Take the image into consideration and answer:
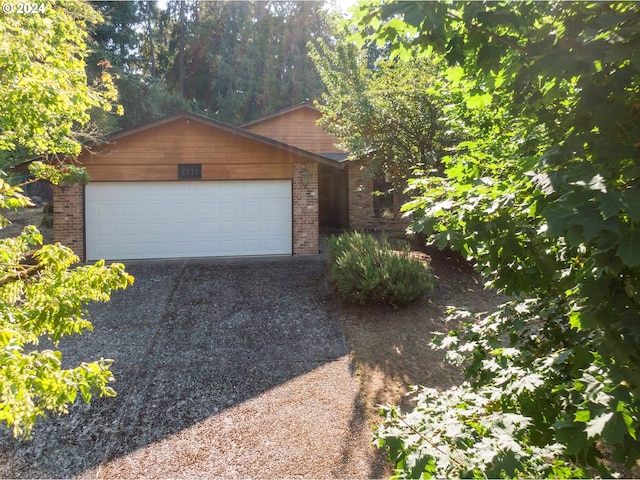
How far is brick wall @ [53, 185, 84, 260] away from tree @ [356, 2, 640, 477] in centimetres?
1043

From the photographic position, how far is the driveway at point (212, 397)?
12.9 ft

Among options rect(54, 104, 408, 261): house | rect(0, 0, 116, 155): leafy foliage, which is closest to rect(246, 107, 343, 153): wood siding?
rect(54, 104, 408, 261): house

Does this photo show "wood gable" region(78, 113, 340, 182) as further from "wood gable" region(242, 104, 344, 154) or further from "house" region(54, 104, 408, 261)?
"wood gable" region(242, 104, 344, 154)

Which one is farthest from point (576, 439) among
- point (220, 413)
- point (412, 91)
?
point (412, 91)

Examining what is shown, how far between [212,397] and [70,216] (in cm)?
787

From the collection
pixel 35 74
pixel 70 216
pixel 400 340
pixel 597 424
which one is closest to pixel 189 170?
pixel 70 216

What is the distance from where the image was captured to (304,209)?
11.5 m

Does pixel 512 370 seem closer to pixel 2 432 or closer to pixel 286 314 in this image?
pixel 2 432

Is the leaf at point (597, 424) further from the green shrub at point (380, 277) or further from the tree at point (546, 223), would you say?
the green shrub at point (380, 277)

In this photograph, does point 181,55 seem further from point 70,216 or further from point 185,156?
point 70,216

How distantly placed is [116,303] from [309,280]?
12.7 ft

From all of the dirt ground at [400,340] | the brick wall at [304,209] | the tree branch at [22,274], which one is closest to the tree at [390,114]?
the brick wall at [304,209]

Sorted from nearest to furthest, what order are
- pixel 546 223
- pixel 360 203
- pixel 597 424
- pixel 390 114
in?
1. pixel 597 424
2. pixel 546 223
3. pixel 390 114
4. pixel 360 203

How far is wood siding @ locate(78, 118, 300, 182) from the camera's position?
1084 cm
